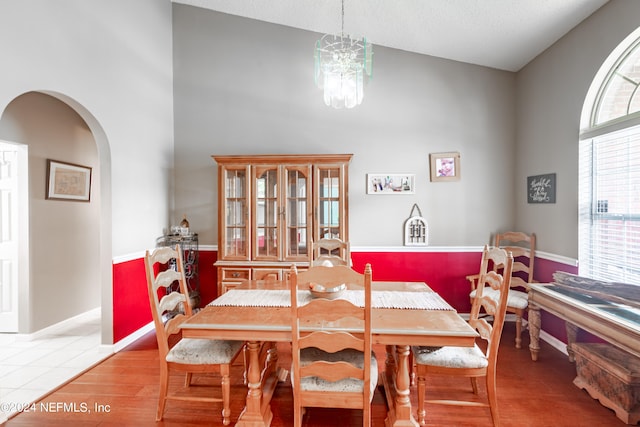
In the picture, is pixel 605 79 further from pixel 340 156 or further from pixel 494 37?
pixel 340 156

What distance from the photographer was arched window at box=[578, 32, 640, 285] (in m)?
2.43

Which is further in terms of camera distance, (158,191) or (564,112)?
(158,191)

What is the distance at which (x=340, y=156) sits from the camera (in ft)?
11.3

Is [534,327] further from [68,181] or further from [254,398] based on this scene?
[68,181]

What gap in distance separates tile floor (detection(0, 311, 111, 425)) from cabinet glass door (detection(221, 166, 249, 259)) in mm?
1467

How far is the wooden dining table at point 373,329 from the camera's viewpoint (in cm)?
163

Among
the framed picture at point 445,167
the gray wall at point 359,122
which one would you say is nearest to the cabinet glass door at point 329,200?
the gray wall at point 359,122

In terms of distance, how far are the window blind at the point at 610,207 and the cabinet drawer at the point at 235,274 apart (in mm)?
3173

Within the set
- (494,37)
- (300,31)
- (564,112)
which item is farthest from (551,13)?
(300,31)

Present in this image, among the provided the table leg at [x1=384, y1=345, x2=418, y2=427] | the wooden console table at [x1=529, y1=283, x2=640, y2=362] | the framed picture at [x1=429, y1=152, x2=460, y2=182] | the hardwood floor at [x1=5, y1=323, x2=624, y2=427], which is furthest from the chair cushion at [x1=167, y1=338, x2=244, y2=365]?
the framed picture at [x1=429, y1=152, x2=460, y2=182]

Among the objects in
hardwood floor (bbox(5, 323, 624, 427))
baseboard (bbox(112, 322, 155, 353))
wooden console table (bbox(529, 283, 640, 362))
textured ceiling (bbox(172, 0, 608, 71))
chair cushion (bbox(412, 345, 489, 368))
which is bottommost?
hardwood floor (bbox(5, 323, 624, 427))

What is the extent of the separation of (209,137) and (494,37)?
3.28 metres

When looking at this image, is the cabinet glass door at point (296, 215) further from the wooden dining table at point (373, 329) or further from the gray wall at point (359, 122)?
the wooden dining table at point (373, 329)

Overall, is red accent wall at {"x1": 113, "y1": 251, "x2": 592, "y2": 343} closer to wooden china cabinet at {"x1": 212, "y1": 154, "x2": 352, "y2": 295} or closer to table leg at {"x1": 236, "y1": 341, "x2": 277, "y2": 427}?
wooden china cabinet at {"x1": 212, "y1": 154, "x2": 352, "y2": 295}
